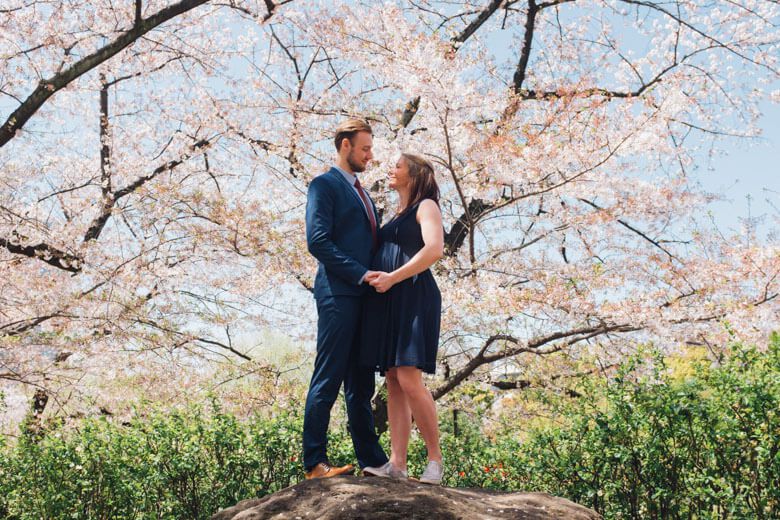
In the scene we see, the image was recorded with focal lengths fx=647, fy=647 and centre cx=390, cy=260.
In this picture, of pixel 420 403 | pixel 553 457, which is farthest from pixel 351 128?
pixel 553 457

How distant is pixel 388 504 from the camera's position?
2.84m

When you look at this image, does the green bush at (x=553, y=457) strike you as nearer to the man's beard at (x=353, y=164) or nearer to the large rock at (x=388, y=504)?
the large rock at (x=388, y=504)

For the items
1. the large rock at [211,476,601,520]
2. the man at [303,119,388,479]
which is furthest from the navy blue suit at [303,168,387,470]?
the large rock at [211,476,601,520]

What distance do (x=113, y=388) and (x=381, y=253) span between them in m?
5.50

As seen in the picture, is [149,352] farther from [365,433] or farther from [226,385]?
[365,433]

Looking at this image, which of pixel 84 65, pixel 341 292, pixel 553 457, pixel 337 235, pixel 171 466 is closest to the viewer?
pixel 341 292

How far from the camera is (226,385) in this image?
7066 millimetres

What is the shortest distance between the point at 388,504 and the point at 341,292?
1058 mm

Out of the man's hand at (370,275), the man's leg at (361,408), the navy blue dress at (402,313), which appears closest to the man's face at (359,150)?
the navy blue dress at (402,313)

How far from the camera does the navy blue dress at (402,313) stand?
326 centimetres

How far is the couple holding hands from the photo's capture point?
3279mm

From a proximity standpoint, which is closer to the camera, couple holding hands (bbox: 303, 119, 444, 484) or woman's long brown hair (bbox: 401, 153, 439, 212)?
couple holding hands (bbox: 303, 119, 444, 484)

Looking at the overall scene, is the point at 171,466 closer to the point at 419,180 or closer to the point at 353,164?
the point at 353,164

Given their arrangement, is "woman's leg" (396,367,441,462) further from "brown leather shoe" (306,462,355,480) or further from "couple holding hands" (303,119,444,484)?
"brown leather shoe" (306,462,355,480)
